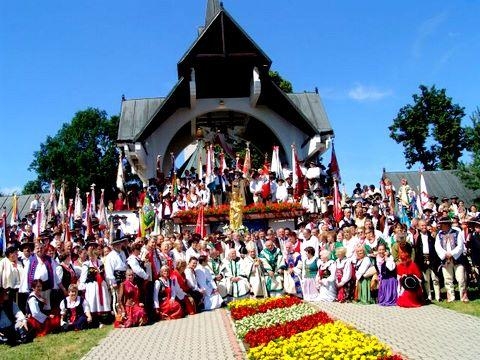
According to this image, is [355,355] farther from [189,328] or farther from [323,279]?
[323,279]

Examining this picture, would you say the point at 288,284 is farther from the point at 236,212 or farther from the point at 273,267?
the point at 236,212

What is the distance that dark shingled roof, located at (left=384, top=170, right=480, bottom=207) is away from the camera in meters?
34.8

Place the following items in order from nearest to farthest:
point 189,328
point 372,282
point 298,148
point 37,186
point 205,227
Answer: point 189,328 → point 372,282 → point 205,227 → point 298,148 → point 37,186

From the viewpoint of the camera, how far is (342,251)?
11.1m

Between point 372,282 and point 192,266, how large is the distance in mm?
3945

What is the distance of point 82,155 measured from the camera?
44.9 metres

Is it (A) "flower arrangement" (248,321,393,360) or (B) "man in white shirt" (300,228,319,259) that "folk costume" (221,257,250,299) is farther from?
(A) "flower arrangement" (248,321,393,360)

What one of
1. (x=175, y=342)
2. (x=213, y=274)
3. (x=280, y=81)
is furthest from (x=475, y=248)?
(x=280, y=81)

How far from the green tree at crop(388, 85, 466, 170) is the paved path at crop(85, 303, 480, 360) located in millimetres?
38334

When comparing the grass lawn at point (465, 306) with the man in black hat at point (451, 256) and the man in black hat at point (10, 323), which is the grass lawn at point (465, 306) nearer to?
the man in black hat at point (451, 256)

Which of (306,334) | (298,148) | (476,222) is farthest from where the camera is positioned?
(298,148)

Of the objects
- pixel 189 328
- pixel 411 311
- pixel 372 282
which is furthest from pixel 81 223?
pixel 411 311

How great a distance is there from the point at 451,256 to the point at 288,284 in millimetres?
3753

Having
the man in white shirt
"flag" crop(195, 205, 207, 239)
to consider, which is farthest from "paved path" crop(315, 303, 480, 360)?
"flag" crop(195, 205, 207, 239)
